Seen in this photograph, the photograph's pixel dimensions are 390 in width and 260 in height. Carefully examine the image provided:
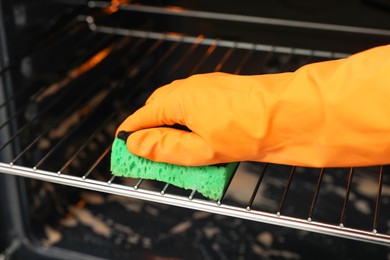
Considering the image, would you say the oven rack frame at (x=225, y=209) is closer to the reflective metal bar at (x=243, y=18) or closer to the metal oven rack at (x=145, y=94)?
the metal oven rack at (x=145, y=94)

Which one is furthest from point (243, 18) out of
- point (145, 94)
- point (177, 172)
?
point (177, 172)

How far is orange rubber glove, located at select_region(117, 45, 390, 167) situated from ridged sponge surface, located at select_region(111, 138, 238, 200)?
26mm

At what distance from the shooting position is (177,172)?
0.78 meters

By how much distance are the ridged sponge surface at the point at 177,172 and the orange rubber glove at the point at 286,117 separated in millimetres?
26

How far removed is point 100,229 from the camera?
1.24m

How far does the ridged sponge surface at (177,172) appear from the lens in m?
0.76

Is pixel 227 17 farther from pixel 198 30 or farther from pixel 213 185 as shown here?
pixel 213 185

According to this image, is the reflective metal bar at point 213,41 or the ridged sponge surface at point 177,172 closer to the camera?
the ridged sponge surface at point 177,172

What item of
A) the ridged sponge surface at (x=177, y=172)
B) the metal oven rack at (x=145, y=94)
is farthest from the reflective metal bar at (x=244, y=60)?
the ridged sponge surface at (x=177, y=172)

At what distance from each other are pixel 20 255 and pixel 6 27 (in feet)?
1.56

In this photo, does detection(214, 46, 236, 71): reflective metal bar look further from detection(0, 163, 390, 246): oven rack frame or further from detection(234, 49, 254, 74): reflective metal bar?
detection(0, 163, 390, 246): oven rack frame

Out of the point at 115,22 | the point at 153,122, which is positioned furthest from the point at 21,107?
the point at 153,122

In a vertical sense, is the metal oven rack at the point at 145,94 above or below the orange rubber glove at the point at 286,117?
below

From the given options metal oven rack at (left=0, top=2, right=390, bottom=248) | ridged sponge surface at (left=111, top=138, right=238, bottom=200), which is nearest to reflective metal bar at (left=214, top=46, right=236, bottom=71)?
metal oven rack at (left=0, top=2, right=390, bottom=248)
